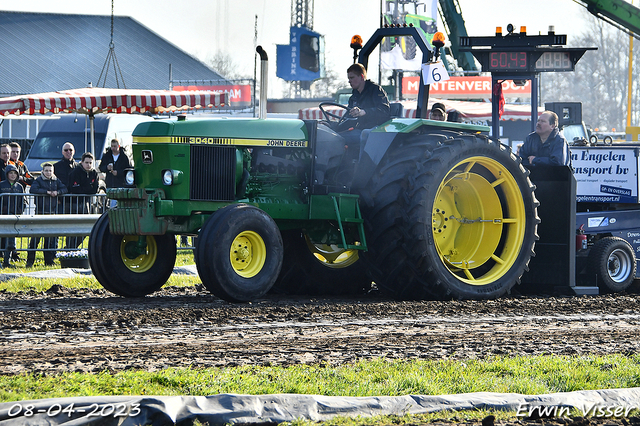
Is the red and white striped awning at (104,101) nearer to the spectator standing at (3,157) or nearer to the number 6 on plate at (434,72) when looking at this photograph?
the spectator standing at (3,157)

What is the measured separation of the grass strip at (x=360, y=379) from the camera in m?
4.29

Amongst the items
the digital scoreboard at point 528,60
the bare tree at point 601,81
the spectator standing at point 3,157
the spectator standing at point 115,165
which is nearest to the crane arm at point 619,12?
the digital scoreboard at point 528,60

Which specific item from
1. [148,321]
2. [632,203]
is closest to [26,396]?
[148,321]

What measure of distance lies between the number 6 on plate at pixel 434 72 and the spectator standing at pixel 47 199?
5.89m

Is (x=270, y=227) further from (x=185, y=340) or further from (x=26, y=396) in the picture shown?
(x=26, y=396)

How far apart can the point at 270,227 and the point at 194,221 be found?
71 centimetres

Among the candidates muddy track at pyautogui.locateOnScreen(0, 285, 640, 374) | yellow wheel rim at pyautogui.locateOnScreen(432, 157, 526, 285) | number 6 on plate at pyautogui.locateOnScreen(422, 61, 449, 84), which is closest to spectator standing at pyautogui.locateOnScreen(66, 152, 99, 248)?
muddy track at pyautogui.locateOnScreen(0, 285, 640, 374)

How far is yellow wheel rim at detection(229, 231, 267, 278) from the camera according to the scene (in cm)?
747

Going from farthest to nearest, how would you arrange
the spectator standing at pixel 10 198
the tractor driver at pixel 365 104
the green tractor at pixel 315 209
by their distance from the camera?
1. the spectator standing at pixel 10 198
2. the tractor driver at pixel 365 104
3. the green tractor at pixel 315 209

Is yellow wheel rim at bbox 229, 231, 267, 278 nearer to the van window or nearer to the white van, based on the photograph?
the white van

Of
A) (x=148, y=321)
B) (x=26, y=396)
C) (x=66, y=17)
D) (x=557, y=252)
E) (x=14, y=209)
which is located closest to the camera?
(x=26, y=396)

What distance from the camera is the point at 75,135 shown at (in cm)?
2112

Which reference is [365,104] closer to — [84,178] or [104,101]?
[84,178]

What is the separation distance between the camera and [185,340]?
586cm
